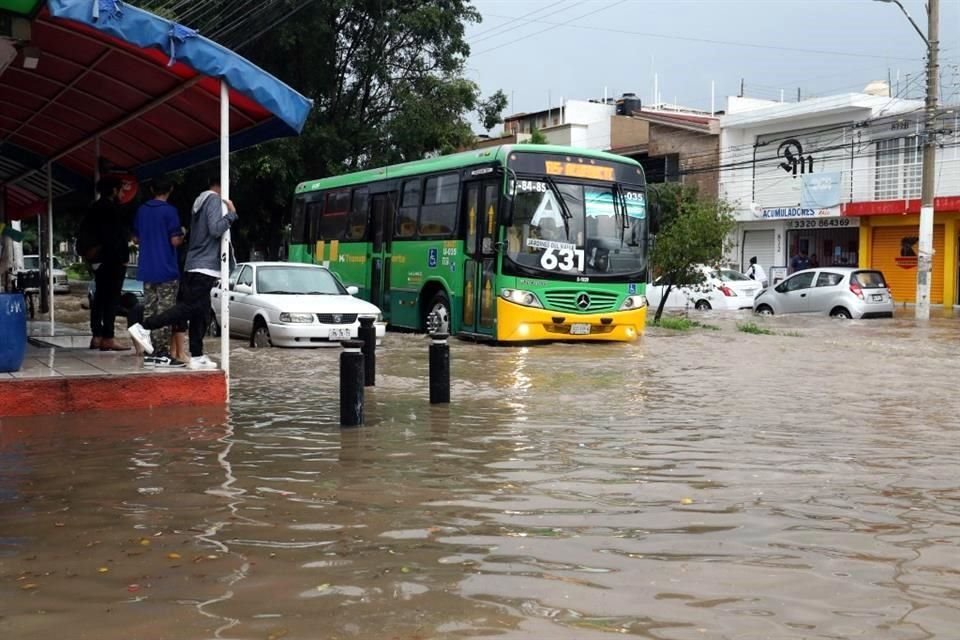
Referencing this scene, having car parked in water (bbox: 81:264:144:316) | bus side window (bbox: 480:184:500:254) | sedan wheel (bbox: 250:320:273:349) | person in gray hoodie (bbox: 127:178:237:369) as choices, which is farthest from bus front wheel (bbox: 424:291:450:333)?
person in gray hoodie (bbox: 127:178:237:369)

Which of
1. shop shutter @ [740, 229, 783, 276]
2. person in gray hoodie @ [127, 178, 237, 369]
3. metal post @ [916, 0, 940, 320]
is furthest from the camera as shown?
shop shutter @ [740, 229, 783, 276]

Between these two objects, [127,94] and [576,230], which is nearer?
[127,94]

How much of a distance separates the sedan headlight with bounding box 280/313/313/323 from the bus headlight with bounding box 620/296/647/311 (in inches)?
198

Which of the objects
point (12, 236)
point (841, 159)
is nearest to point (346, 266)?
point (12, 236)

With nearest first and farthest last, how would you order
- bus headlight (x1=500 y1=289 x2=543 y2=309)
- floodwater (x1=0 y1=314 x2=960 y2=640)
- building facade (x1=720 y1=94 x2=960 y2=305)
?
1. floodwater (x1=0 y1=314 x2=960 y2=640)
2. bus headlight (x1=500 y1=289 x2=543 y2=309)
3. building facade (x1=720 y1=94 x2=960 y2=305)

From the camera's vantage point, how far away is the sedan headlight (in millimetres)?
15180

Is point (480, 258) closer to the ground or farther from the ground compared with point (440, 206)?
closer to the ground

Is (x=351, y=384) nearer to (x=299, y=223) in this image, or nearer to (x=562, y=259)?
(x=562, y=259)

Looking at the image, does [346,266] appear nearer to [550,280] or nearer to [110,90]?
[550,280]

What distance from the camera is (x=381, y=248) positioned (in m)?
20.0

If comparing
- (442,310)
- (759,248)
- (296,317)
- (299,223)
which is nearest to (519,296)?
(442,310)

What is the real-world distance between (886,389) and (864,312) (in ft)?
46.3

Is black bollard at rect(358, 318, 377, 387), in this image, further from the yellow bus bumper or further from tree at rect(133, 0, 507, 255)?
tree at rect(133, 0, 507, 255)

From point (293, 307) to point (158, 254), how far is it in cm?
554
